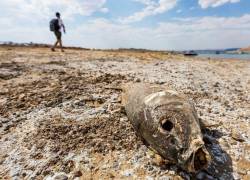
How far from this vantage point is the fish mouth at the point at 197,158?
340cm

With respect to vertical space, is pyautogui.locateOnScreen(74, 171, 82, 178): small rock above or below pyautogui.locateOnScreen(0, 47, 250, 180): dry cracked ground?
below

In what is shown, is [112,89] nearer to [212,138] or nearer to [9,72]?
[212,138]

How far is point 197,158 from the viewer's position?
3.46 m

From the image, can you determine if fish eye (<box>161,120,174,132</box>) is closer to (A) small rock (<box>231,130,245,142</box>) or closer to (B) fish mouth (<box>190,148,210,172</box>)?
(B) fish mouth (<box>190,148,210,172</box>)

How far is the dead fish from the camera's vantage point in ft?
11.4

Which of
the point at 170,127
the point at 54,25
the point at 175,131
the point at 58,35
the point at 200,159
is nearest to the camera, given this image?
the point at 200,159

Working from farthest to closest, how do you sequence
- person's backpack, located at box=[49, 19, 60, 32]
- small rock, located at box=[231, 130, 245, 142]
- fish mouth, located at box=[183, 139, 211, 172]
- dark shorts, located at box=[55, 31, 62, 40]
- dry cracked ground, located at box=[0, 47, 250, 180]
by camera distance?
dark shorts, located at box=[55, 31, 62, 40] → person's backpack, located at box=[49, 19, 60, 32] → small rock, located at box=[231, 130, 245, 142] → dry cracked ground, located at box=[0, 47, 250, 180] → fish mouth, located at box=[183, 139, 211, 172]

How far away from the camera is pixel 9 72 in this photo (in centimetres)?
901

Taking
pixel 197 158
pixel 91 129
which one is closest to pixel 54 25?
pixel 91 129

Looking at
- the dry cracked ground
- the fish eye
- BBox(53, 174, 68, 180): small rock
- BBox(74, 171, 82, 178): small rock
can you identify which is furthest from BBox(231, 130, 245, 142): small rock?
BBox(53, 174, 68, 180): small rock

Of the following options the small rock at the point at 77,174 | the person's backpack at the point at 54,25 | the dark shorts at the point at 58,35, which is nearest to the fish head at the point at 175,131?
the small rock at the point at 77,174

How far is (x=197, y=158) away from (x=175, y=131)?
18.7 inches

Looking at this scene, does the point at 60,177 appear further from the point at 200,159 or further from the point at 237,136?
the point at 237,136

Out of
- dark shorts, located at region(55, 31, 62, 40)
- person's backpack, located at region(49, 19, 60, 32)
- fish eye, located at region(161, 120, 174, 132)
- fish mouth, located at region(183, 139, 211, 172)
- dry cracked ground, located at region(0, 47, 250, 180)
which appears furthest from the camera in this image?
dark shorts, located at region(55, 31, 62, 40)
